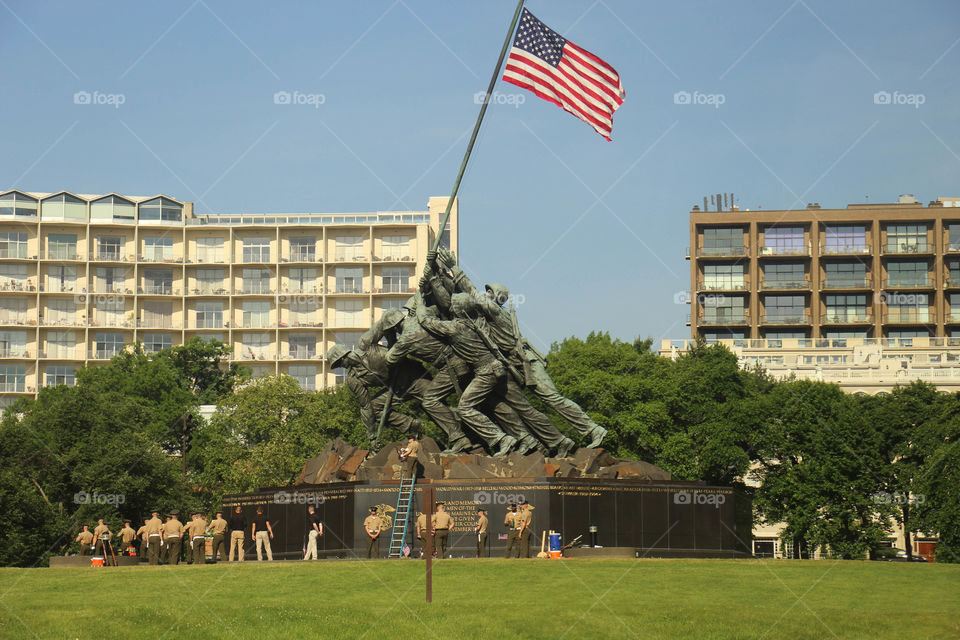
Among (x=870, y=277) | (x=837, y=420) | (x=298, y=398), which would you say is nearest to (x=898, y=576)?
(x=837, y=420)

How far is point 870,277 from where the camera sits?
367 ft

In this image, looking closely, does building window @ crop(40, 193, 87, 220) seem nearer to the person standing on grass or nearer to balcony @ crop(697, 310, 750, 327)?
balcony @ crop(697, 310, 750, 327)

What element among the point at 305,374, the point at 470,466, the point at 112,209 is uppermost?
the point at 112,209

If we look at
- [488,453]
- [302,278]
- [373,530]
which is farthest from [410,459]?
[302,278]

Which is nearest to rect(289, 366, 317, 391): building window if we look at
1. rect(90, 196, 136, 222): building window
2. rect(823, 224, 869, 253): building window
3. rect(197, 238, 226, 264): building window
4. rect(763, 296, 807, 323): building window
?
rect(197, 238, 226, 264): building window

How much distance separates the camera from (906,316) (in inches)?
4387

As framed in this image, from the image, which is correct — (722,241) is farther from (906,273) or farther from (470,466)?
(470,466)

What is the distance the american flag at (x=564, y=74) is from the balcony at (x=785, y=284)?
8240 centimetres

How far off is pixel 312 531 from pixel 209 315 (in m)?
83.5

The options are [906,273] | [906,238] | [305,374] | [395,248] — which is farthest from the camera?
[395,248]

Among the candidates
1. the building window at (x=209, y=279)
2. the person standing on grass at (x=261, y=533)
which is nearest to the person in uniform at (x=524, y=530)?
the person standing on grass at (x=261, y=533)

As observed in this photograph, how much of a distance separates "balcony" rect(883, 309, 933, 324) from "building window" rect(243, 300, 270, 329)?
5287 cm

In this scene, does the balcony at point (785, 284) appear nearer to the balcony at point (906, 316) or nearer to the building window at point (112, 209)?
the balcony at point (906, 316)

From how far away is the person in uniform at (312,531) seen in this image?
34.0m
